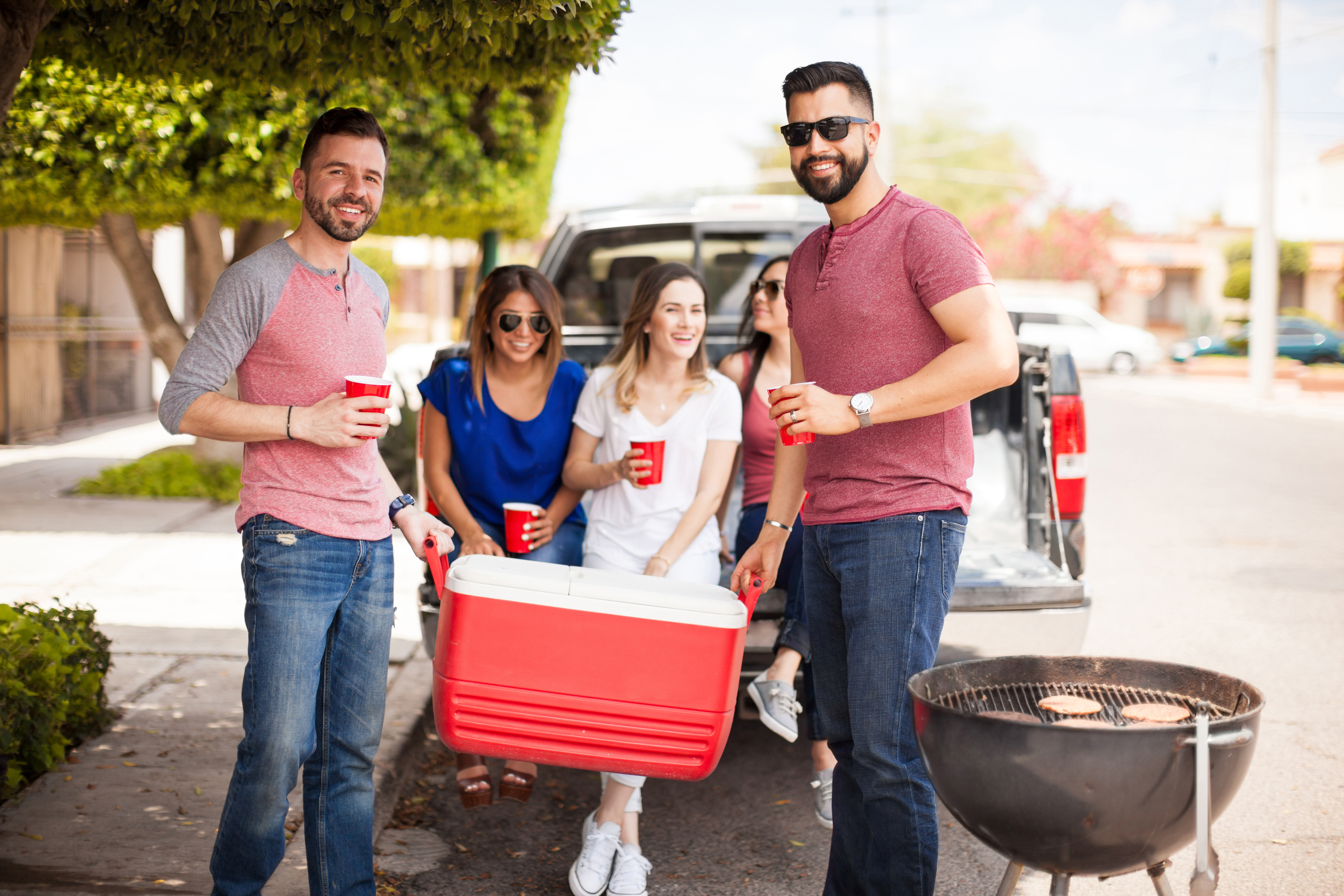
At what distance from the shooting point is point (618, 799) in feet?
11.8

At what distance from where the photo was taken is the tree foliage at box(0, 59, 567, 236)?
788cm

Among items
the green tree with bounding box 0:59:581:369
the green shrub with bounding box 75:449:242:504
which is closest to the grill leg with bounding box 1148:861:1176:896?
the green tree with bounding box 0:59:581:369

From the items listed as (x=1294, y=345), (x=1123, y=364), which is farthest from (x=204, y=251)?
(x=1294, y=345)

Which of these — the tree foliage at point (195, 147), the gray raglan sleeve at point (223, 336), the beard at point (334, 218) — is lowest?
the gray raglan sleeve at point (223, 336)

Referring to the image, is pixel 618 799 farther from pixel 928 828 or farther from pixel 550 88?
pixel 550 88

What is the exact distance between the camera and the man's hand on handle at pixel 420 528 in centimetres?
304

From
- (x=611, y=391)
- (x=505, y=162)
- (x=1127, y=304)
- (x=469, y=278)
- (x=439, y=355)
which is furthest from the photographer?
(x=1127, y=304)

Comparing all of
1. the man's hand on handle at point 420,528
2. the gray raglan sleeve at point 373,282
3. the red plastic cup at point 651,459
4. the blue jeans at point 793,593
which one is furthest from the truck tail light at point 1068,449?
the gray raglan sleeve at point 373,282

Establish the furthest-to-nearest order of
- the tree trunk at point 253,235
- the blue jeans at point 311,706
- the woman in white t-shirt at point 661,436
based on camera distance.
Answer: the tree trunk at point 253,235, the woman in white t-shirt at point 661,436, the blue jeans at point 311,706

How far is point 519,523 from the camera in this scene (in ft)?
12.6

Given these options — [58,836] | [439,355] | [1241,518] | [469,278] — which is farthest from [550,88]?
[469,278]

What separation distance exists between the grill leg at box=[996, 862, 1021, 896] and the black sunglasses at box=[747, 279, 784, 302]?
251 cm

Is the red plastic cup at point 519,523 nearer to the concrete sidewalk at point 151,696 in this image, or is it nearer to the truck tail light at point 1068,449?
the concrete sidewalk at point 151,696

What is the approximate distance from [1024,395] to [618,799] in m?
2.17
